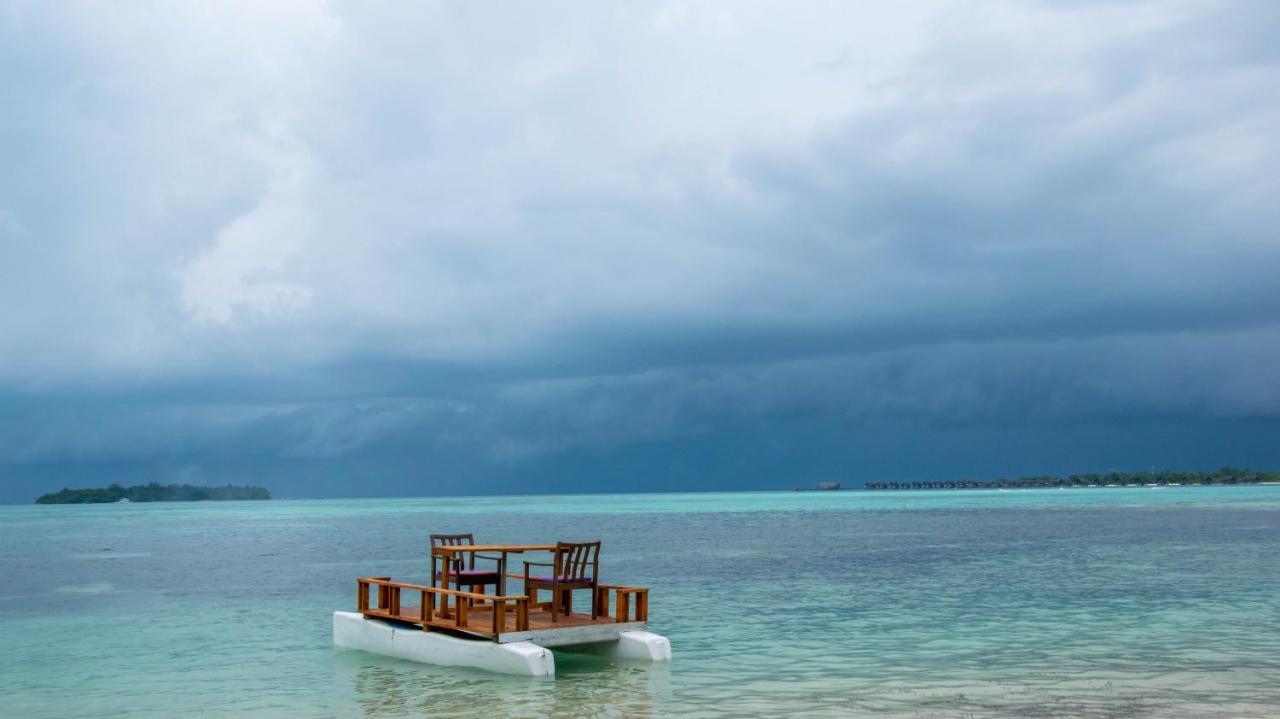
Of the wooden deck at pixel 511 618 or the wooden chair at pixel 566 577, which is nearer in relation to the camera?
the wooden deck at pixel 511 618

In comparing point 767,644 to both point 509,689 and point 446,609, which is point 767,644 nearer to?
Answer: point 446,609

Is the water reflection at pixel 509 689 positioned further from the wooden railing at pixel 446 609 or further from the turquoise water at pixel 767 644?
the wooden railing at pixel 446 609

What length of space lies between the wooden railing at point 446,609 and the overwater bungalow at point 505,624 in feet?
0.06

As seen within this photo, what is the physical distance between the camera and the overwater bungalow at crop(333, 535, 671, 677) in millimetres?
20266

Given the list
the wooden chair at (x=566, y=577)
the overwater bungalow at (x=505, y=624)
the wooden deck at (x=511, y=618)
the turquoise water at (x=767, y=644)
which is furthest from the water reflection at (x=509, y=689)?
the wooden chair at (x=566, y=577)

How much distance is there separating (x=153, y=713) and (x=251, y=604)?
768 inches

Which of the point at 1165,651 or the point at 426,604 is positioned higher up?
the point at 426,604

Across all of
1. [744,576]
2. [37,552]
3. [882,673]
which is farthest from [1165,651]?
[37,552]

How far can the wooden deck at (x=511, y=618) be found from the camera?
20.5 m

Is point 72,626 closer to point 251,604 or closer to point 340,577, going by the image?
point 251,604

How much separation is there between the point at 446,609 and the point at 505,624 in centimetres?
212

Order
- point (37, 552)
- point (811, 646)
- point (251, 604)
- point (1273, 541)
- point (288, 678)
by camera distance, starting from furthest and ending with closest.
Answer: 1. point (37, 552)
2. point (1273, 541)
3. point (251, 604)
4. point (811, 646)
5. point (288, 678)

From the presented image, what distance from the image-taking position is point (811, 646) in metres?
24.3

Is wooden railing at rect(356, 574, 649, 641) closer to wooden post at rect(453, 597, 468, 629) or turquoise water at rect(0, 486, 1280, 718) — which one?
wooden post at rect(453, 597, 468, 629)
